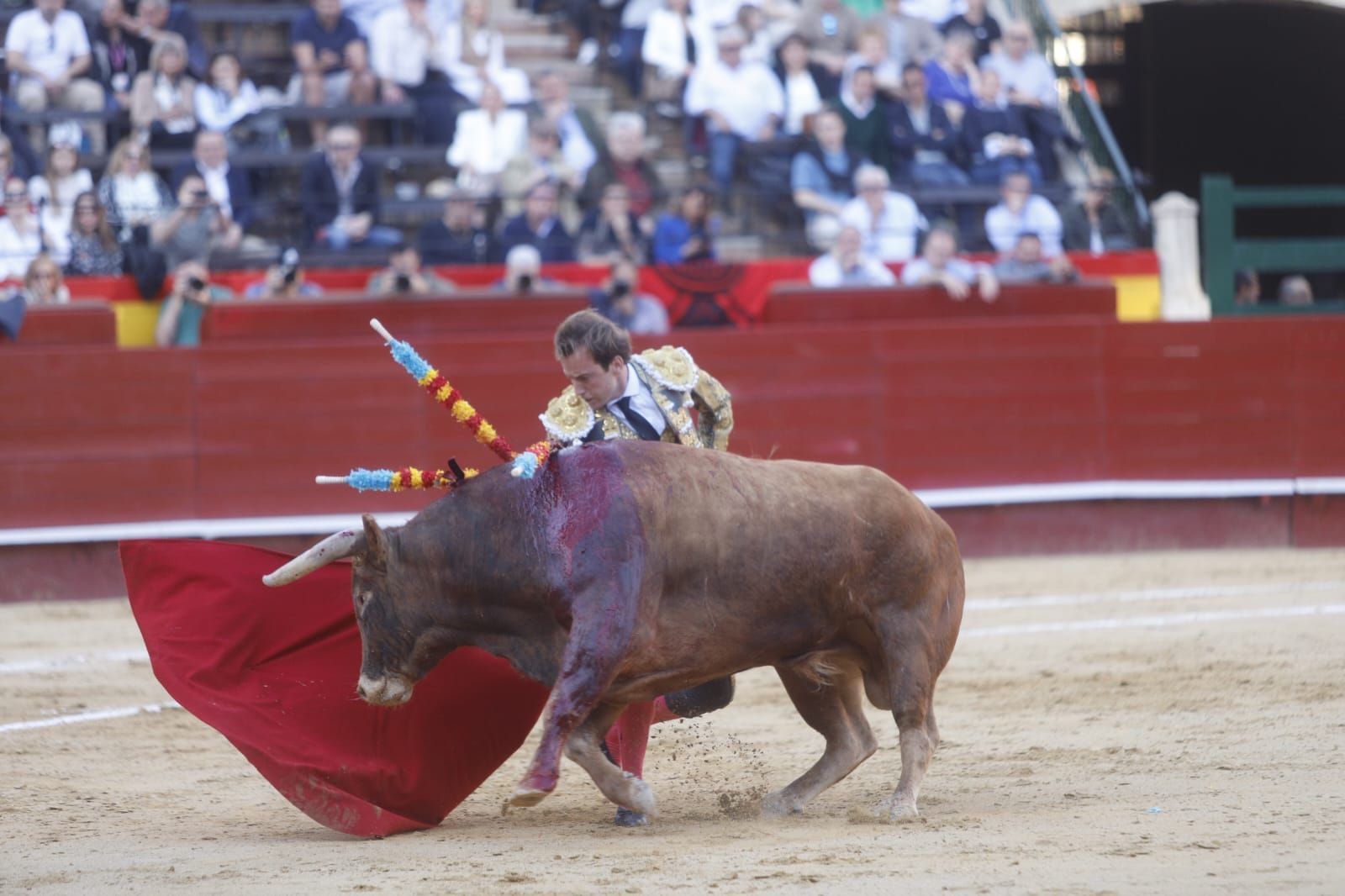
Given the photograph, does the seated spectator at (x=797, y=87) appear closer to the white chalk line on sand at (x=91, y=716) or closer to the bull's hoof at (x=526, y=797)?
the white chalk line on sand at (x=91, y=716)

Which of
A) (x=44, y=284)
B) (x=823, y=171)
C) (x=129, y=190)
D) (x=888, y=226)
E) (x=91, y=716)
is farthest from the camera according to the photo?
(x=823, y=171)

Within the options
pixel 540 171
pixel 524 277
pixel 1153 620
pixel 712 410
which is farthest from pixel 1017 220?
pixel 712 410

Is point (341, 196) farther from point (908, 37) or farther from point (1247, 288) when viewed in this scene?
point (1247, 288)

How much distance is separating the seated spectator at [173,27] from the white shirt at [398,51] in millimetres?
947

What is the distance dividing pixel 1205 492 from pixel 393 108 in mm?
4876

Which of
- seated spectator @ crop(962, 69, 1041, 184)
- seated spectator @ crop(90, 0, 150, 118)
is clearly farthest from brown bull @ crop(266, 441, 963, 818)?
seated spectator @ crop(962, 69, 1041, 184)

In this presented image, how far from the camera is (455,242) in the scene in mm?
9484

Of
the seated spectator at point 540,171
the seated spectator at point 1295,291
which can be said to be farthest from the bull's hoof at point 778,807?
the seated spectator at point 1295,291

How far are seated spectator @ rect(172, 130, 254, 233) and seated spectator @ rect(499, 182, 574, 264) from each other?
1.33m

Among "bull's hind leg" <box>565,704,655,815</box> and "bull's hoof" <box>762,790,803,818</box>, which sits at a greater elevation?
"bull's hind leg" <box>565,704,655,815</box>

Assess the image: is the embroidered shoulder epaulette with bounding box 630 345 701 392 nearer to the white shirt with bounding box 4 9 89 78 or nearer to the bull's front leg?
the bull's front leg

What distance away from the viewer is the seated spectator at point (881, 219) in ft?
32.4

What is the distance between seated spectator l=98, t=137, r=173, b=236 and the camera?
8.93 meters

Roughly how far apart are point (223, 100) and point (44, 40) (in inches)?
38.0
